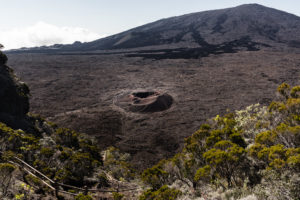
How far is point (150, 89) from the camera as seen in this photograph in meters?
34.2

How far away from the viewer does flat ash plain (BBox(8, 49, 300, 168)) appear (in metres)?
21.1

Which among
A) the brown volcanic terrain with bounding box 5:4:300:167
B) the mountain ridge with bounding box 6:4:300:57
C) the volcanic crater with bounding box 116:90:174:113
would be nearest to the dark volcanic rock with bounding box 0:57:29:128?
the brown volcanic terrain with bounding box 5:4:300:167

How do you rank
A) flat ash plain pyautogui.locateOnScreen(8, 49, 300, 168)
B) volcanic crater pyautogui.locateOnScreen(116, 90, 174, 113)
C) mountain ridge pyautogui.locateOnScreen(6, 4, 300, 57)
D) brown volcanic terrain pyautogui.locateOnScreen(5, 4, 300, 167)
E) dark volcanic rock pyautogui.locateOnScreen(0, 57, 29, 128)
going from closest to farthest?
dark volcanic rock pyautogui.locateOnScreen(0, 57, 29, 128) < flat ash plain pyautogui.locateOnScreen(8, 49, 300, 168) < brown volcanic terrain pyautogui.locateOnScreen(5, 4, 300, 167) < volcanic crater pyautogui.locateOnScreen(116, 90, 174, 113) < mountain ridge pyautogui.locateOnScreen(6, 4, 300, 57)

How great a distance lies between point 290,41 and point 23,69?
82901mm

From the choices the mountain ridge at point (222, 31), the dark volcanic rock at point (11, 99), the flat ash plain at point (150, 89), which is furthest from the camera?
the mountain ridge at point (222, 31)

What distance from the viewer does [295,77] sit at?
3366 cm

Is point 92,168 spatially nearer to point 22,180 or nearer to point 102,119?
point 22,180

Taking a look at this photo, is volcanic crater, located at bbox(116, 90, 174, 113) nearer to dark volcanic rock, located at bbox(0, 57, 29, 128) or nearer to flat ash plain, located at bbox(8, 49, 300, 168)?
flat ash plain, located at bbox(8, 49, 300, 168)

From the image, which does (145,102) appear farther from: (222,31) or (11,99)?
(222,31)

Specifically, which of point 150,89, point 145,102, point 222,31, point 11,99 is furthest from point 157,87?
point 222,31

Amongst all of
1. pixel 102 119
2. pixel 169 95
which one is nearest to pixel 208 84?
pixel 169 95

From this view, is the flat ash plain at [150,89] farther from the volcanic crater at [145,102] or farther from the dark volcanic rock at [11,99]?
the dark volcanic rock at [11,99]

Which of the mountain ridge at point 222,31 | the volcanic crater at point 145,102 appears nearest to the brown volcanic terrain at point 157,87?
the volcanic crater at point 145,102

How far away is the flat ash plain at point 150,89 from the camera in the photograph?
69.2 feet
